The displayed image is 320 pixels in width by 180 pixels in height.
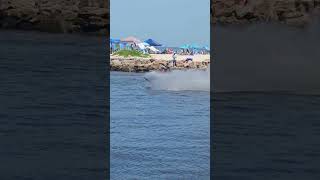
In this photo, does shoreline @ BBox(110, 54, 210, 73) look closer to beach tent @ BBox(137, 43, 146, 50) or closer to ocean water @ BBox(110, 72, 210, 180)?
beach tent @ BBox(137, 43, 146, 50)

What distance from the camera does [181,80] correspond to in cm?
1313

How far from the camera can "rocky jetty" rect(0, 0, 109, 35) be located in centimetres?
726

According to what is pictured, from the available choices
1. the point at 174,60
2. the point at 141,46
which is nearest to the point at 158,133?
the point at 174,60

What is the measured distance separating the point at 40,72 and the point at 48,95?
2.26 feet

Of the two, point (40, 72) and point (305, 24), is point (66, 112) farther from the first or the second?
point (305, 24)

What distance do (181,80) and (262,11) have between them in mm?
6939

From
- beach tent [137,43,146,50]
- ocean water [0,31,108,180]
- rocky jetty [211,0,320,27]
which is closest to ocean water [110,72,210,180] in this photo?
ocean water [0,31,108,180]

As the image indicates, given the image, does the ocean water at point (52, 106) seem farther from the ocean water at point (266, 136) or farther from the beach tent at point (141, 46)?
the beach tent at point (141, 46)

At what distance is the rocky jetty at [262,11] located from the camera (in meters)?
5.93

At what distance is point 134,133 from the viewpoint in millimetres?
7906

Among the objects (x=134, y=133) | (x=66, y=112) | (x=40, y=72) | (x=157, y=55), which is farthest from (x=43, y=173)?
(x=157, y=55)

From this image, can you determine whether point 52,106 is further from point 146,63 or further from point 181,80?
point 146,63

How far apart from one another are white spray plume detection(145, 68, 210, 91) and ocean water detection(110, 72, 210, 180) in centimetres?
14

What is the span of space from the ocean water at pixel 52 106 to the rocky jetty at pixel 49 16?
0.12 meters
